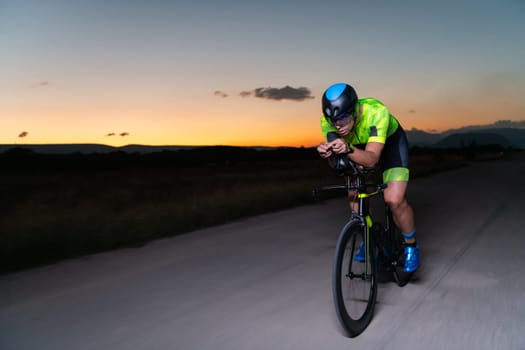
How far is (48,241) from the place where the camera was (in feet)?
22.7

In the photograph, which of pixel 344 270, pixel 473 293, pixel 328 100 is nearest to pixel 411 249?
pixel 473 293

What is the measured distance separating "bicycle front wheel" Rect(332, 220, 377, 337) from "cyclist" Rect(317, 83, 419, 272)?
0.09m

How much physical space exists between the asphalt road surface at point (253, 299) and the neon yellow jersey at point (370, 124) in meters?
1.51

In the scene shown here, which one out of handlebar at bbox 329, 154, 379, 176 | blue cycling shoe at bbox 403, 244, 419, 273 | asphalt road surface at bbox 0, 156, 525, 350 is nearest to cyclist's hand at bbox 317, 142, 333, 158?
handlebar at bbox 329, 154, 379, 176

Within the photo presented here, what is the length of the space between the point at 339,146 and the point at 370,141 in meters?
0.57

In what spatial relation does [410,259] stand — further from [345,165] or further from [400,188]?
[345,165]

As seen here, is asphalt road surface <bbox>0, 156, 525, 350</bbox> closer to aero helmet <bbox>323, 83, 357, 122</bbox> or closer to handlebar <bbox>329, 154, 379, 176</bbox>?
handlebar <bbox>329, 154, 379, 176</bbox>

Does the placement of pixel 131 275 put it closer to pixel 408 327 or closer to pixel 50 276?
pixel 50 276

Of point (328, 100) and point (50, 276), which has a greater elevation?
point (328, 100)

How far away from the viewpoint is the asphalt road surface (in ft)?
10.6

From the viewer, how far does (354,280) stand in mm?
3439

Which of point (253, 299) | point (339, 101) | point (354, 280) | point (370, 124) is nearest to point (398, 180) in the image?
point (370, 124)

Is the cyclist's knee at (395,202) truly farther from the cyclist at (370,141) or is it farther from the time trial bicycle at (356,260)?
the time trial bicycle at (356,260)

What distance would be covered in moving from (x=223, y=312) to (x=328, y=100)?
6.66 feet
